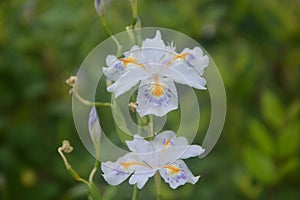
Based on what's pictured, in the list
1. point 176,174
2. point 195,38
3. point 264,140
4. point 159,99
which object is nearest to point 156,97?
point 159,99

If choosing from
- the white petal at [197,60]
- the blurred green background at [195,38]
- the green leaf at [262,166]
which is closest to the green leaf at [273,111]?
the blurred green background at [195,38]

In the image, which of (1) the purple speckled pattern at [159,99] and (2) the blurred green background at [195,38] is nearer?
(1) the purple speckled pattern at [159,99]

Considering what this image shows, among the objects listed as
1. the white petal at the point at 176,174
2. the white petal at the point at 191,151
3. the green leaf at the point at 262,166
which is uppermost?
the white petal at the point at 191,151

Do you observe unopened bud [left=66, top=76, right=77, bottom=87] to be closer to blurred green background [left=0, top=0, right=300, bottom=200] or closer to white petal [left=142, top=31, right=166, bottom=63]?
white petal [left=142, top=31, right=166, bottom=63]

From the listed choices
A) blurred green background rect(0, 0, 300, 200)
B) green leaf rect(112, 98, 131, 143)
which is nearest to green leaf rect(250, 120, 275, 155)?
blurred green background rect(0, 0, 300, 200)

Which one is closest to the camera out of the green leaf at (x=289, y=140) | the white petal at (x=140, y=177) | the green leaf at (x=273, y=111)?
the white petal at (x=140, y=177)

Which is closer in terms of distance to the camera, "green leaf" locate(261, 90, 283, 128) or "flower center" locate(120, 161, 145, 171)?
"flower center" locate(120, 161, 145, 171)

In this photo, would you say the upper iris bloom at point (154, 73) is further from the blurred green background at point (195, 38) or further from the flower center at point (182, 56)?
the blurred green background at point (195, 38)
